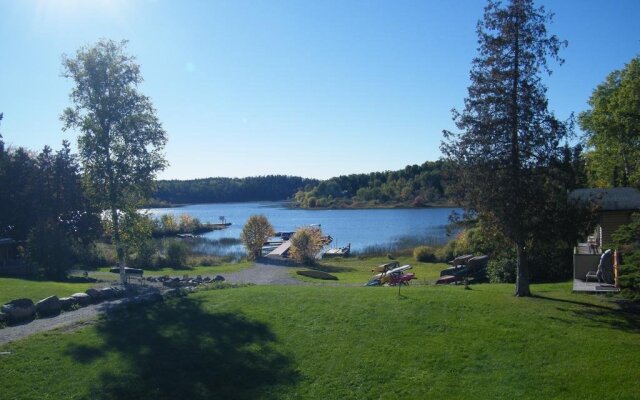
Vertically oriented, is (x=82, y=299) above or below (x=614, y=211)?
below

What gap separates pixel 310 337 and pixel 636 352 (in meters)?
7.95

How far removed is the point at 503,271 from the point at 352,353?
53.9ft

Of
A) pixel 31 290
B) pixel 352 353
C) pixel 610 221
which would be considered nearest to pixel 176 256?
pixel 31 290

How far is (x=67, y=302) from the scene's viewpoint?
19.0 metres

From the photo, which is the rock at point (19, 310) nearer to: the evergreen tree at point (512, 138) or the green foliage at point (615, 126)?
the evergreen tree at point (512, 138)

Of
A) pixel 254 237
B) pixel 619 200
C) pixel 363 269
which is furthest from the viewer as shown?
pixel 254 237

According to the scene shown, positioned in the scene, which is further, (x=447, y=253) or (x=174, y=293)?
(x=447, y=253)

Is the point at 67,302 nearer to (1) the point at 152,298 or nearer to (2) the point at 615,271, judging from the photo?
(1) the point at 152,298

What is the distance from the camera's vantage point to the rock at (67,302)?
18.8 m

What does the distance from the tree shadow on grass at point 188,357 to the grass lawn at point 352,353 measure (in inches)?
1.6

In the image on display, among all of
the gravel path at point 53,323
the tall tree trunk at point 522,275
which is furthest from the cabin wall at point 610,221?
the gravel path at point 53,323

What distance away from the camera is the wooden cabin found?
18.2m

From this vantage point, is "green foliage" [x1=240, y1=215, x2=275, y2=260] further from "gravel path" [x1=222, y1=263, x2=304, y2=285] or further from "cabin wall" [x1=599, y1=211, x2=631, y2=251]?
"cabin wall" [x1=599, y1=211, x2=631, y2=251]

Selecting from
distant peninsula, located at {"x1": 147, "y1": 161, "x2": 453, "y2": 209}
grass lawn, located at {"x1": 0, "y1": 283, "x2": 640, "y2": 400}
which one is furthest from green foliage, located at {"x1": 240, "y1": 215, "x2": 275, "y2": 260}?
distant peninsula, located at {"x1": 147, "y1": 161, "x2": 453, "y2": 209}
